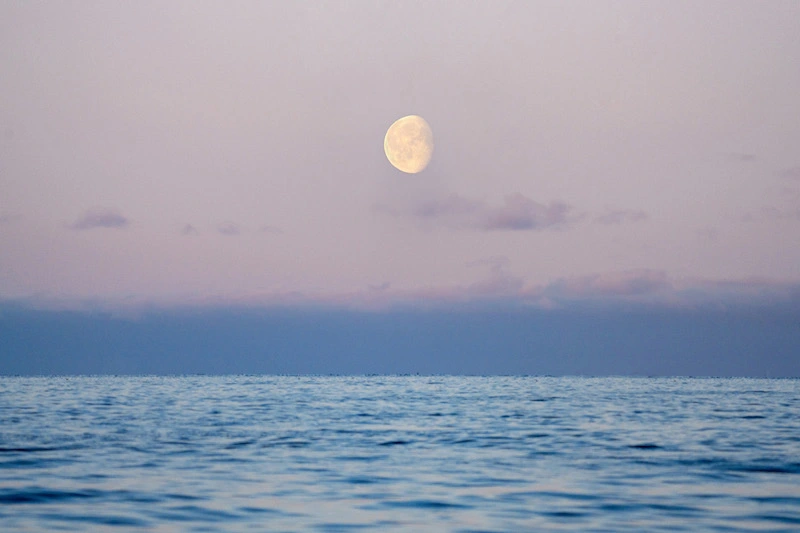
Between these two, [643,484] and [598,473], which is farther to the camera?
[598,473]

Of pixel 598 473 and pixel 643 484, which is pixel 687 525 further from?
pixel 598 473

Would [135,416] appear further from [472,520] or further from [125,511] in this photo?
[472,520]

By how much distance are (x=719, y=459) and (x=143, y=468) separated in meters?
17.4

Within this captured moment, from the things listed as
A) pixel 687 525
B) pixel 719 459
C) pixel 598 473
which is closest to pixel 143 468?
pixel 598 473

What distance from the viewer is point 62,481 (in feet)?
75.2

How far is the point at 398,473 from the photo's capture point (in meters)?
24.7

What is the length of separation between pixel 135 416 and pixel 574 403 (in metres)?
28.7

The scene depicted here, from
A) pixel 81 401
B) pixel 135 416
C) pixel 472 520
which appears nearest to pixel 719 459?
pixel 472 520

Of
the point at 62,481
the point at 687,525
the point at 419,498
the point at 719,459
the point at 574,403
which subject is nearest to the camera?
the point at 687,525

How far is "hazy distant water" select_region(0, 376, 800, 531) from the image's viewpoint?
1855cm

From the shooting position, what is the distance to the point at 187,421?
4172 cm

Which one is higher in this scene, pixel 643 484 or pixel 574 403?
pixel 574 403

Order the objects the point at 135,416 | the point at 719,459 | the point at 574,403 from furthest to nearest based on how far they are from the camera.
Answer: the point at 574,403
the point at 135,416
the point at 719,459

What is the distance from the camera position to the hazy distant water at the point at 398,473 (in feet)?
60.8
